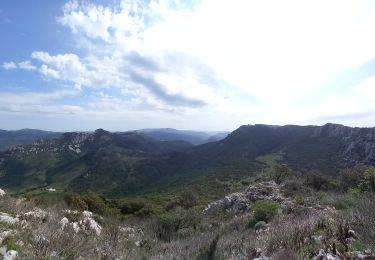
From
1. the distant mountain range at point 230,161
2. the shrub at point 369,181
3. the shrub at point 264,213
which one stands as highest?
the shrub at point 369,181

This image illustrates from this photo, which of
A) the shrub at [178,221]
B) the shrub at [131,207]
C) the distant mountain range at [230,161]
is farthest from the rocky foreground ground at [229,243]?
the distant mountain range at [230,161]

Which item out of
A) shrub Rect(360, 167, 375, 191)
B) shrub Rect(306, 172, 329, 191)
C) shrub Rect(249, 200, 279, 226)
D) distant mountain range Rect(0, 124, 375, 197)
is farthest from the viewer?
distant mountain range Rect(0, 124, 375, 197)

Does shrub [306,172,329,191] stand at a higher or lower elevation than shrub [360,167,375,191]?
lower

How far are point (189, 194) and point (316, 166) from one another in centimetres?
5806

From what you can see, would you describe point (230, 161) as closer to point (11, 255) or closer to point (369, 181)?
point (369, 181)

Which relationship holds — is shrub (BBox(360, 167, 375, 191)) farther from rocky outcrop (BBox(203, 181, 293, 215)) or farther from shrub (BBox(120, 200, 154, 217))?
shrub (BBox(120, 200, 154, 217))

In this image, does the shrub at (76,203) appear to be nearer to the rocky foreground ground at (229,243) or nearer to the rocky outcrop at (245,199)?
the rocky outcrop at (245,199)

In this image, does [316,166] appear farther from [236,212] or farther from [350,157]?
[236,212]

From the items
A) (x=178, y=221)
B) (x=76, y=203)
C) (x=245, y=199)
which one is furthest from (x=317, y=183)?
(x=76, y=203)

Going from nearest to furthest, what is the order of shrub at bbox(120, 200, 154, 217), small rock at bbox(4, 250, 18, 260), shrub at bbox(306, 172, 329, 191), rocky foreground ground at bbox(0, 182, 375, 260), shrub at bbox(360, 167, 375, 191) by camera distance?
rocky foreground ground at bbox(0, 182, 375, 260), small rock at bbox(4, 250, 18, 260), shrub at bbox(360, 167, 375, 191), shrub at bbox(306, 172, 329, 191), shrub at bbox(120, 200, 154, 217)

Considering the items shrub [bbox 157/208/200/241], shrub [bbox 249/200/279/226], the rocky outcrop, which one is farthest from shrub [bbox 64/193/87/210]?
shrub [bbox 249/200/279/226]

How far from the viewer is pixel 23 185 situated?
180 m

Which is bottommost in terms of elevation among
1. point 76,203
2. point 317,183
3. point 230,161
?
point 230,161

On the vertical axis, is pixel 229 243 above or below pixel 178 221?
above
